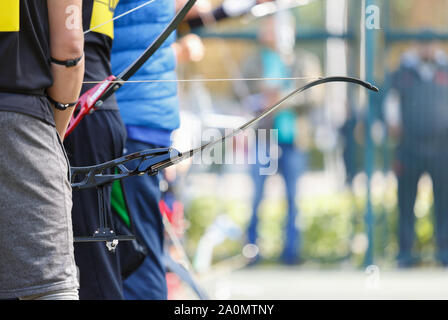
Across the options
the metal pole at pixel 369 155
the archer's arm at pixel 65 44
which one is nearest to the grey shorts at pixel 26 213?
the archer's arm at pixel 65 44

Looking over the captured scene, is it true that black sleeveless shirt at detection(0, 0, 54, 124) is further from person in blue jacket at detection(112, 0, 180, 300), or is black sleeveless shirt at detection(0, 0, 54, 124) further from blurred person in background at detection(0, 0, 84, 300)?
person in blue jacket at detection(112, 0, 180, 300)

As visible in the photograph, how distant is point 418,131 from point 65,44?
5.65 m

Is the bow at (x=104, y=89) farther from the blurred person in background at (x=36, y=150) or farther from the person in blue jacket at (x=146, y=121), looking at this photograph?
the blurred person in background at (x=36, y=150)

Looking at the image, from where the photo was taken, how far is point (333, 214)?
7836mm

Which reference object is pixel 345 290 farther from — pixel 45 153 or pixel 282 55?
pixel 45 153

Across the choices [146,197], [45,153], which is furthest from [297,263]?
[45,153]

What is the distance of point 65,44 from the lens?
2.29 metres

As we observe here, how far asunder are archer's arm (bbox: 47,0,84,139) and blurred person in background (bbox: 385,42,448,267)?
5.25 meters

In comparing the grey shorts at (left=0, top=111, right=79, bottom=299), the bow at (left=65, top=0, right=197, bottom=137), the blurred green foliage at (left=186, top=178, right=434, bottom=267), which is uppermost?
the bow at (left=65, top=0, right=197, bottom=137)

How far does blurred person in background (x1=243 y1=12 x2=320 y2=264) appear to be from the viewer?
7.14m

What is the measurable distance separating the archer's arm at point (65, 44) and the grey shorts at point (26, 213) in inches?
5.5

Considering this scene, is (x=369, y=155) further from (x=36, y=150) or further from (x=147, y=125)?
(x=36, y=150)

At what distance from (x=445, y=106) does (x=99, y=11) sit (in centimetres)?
506

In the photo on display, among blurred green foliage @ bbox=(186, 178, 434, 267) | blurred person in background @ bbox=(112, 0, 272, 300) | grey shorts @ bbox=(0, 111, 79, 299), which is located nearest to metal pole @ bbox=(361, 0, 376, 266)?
blurred green foliage @ bbox=(186, 178, 434, 267)
